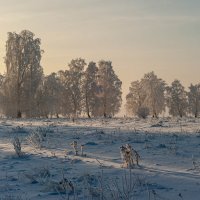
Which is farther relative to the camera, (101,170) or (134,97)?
(134,97)

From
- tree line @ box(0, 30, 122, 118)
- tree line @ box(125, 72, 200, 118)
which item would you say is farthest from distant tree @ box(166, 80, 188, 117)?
tree line @ box(0, 30, 122, 118)

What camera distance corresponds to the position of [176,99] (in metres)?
70.3

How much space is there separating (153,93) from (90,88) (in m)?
11.9

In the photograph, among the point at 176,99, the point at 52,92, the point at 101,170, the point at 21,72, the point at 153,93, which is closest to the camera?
the point at 101,170

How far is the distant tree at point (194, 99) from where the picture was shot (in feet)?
234

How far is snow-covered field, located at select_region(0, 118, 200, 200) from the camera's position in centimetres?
704

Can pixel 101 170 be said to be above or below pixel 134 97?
below

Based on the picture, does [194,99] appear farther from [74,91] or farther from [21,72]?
[21,72]

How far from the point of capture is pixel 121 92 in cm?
6262

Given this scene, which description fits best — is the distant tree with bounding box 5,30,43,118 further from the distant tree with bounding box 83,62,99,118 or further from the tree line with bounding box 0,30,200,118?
the distant tree with bounding box 83,62,99,118

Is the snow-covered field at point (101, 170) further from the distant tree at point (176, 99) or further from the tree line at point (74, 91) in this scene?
the distant tree at point (176, 99)

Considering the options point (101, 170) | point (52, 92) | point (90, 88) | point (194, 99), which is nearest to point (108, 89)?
point (90, 88)

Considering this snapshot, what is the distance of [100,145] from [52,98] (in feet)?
143

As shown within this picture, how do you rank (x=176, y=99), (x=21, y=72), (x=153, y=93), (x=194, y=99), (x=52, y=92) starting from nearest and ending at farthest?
(x=21, y=72) < (x=52, y=92) < (x=153, y=93) < (x=176, y=99) < (x=194, y=99)
